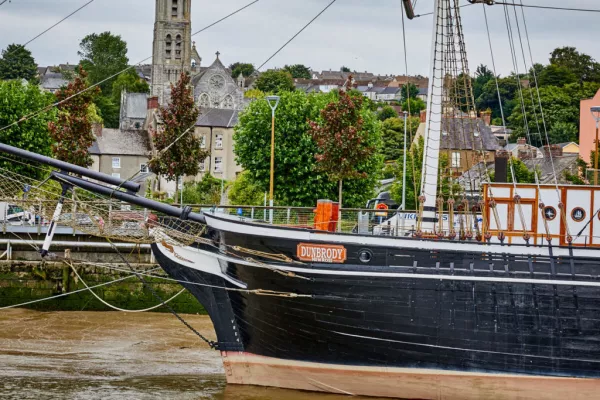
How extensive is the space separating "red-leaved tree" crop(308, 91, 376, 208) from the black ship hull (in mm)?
16503

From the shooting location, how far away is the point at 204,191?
71812 millimetres

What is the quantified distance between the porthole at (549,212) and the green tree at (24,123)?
33626 mm

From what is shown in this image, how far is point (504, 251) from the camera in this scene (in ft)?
67.7

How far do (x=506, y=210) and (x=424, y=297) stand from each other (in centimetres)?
323

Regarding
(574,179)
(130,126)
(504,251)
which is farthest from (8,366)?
(130,126)

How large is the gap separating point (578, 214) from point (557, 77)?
88045mm

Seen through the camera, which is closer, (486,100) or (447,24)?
(447,24)

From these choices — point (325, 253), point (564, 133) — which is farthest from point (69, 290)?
point (564, 133)

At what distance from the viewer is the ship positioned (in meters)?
20.5

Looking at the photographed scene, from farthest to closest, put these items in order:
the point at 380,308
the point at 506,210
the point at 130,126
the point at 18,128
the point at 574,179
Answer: the point at 130,126
the point at 18,128
the point at 574,179
the point at 506,210
the point at 380,308

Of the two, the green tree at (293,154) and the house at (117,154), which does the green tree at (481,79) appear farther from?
the green tree at (293,154)

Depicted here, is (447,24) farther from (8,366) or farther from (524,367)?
(8,366)

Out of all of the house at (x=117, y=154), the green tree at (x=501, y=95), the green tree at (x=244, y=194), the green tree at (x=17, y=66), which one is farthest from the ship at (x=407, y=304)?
the green tree at (x=17, y=66)

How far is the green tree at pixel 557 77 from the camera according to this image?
10744cm
